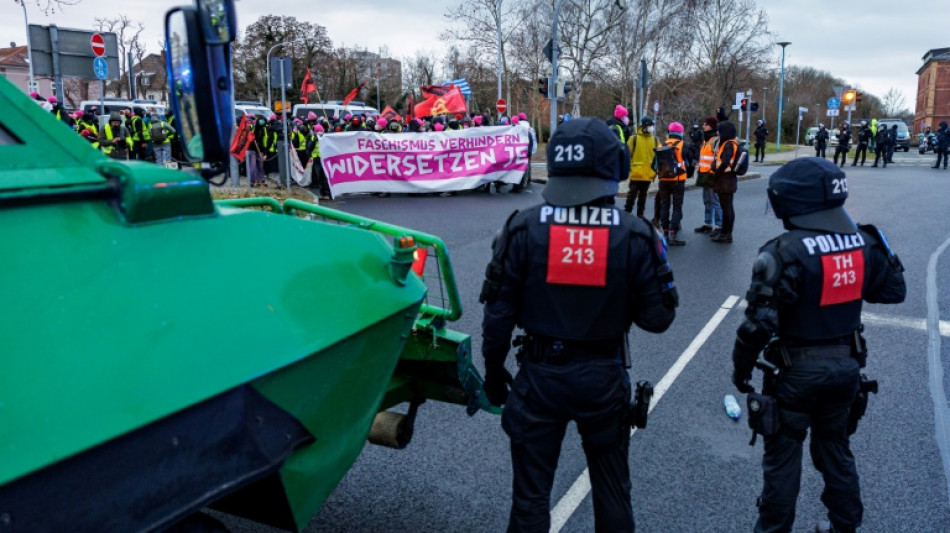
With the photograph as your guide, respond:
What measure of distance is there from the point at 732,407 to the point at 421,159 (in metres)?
12.1

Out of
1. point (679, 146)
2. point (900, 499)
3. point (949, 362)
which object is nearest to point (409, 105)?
point (679, 146)

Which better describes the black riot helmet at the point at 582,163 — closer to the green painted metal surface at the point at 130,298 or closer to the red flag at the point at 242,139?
the green painted metal surface at the point at 130,298

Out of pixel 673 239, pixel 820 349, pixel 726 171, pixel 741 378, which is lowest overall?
pixel 673 239

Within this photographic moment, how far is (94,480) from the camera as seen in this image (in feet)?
4.75

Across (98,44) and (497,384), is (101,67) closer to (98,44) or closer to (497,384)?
(98,44)

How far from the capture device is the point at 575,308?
2.71 metres

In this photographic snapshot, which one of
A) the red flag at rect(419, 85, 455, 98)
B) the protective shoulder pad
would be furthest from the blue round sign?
the protective shoulder pad

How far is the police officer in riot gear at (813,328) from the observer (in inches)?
118

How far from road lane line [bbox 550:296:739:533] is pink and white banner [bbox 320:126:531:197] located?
957cm

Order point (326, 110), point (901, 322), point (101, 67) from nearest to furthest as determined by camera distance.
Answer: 1. point (901, 322)
2. point (101, 67)
3. point (326, 110)

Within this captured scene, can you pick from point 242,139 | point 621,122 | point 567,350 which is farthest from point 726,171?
point 242,139

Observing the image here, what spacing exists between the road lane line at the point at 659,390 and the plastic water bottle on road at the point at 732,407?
407 millimetres

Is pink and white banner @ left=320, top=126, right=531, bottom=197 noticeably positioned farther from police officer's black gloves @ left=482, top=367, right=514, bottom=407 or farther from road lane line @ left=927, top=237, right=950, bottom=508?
police officer's black gloves @ left=482, top=367, right=514, bottom=407

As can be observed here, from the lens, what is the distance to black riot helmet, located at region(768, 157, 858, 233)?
3.06 metres
